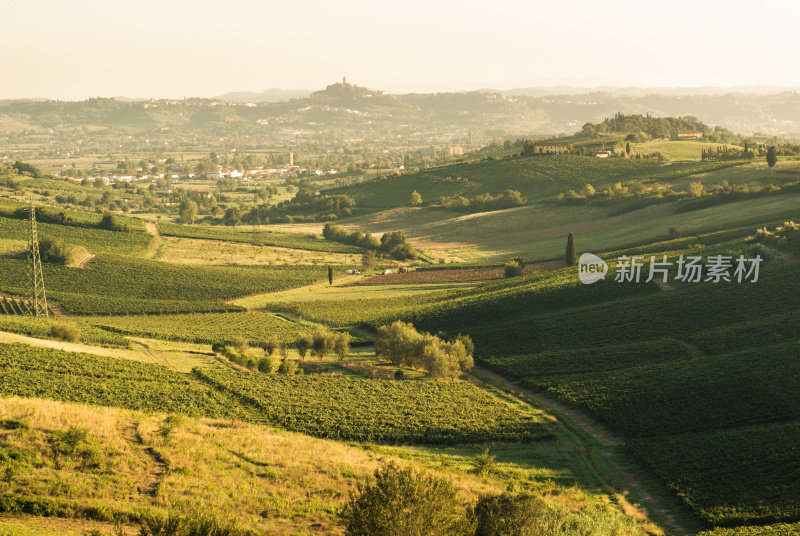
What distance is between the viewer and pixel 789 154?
549ft

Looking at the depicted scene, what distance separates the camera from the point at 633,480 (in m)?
43.6

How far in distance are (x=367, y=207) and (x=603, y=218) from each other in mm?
64106

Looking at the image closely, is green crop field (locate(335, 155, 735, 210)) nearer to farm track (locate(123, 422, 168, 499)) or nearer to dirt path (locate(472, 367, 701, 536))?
dirt path (locate(472, 367, 701, 536))

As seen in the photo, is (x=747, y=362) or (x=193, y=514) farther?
(x=747, y=362)

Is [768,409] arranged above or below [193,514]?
below

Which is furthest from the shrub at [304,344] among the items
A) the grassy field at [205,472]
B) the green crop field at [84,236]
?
the green crop field at [84,236]

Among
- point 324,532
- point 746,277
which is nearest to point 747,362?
point 746,277

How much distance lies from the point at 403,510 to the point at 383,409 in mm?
27168

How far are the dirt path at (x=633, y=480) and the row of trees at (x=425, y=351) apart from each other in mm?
7089

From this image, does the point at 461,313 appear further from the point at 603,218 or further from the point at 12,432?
the point at 603,218

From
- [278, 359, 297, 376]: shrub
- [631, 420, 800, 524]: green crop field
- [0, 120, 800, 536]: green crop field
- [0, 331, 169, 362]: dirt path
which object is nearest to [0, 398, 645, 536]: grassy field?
[0, 120, 800, 536]: green crop field

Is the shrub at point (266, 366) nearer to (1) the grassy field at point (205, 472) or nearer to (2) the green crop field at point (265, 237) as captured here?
(1) the grassy field at point (205, 472)

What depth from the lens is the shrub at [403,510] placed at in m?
26.8

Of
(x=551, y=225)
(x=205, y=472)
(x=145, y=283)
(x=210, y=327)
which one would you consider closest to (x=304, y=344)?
(x=210, y=327)
